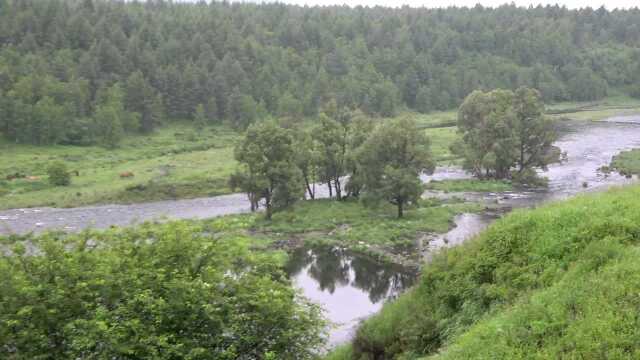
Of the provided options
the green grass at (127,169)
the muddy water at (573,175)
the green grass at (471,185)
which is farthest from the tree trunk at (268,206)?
the green grass at (471,185)

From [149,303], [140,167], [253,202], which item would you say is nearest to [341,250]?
[253,202]

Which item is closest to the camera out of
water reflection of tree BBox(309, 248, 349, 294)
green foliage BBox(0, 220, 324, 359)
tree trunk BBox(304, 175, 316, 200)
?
green foliage BBox(0, 220, 324, 359)

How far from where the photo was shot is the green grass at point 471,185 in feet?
284

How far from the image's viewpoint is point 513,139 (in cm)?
8675

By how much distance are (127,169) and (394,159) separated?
55.3 m

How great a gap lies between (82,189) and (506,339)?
3396 inches

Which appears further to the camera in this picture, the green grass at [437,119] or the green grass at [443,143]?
the green grass at [437,119]

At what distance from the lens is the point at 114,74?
149 metres

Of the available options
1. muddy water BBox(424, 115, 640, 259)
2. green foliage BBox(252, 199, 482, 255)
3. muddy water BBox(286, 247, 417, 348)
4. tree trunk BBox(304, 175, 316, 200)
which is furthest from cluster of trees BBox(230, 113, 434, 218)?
muddy water BBox(286, 247, 417, 348)

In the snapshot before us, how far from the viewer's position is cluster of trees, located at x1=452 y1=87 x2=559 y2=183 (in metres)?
87.7

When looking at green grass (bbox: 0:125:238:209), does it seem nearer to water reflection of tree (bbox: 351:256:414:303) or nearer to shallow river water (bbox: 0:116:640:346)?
shallow river water (bbox: 0:116:640:346)

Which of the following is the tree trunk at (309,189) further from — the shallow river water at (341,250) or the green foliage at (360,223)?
the shallow river water at (341,250)

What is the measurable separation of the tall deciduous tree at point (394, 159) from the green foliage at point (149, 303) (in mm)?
41243

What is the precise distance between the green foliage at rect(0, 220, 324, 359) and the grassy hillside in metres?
4.65
